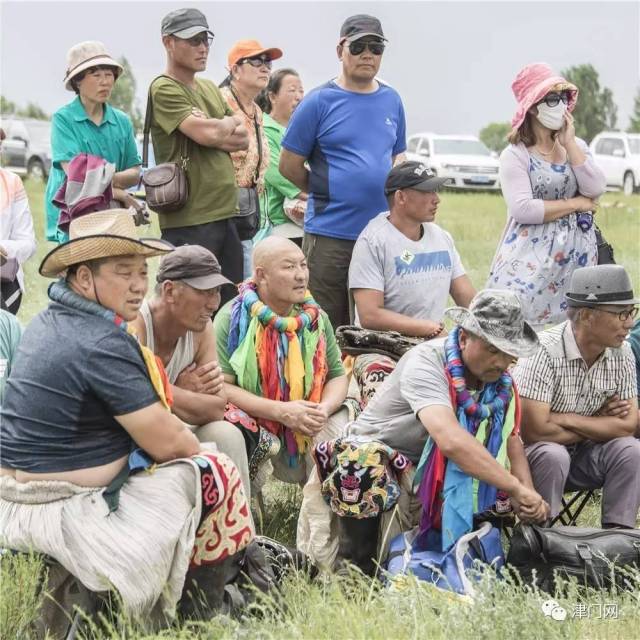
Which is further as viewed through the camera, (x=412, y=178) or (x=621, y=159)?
(x=621, y=159)

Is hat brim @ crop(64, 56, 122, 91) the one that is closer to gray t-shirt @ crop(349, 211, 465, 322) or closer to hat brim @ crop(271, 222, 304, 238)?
gray t-shirt @ crop(349, 211, 465, 322)

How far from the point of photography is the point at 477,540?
4547 mm

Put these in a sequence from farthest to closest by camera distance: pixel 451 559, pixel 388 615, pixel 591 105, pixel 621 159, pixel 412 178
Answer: pixel 591 105 → pixel 621 159 → pixel 412 178 → pixel 451 559 → pixel 388 615

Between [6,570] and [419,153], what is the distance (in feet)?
84.9

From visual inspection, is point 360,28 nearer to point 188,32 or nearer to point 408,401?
point 188,32

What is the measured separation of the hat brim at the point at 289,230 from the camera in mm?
7480

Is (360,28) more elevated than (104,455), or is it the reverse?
(360,28)

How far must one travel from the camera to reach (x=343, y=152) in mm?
6203

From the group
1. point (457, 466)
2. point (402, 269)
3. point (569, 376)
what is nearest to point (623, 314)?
point (569, 376)

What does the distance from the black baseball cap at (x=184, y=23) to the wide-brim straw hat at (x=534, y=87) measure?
168 cm

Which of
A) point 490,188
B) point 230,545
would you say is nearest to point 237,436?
point 230,545

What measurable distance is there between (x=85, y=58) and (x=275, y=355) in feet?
6.73

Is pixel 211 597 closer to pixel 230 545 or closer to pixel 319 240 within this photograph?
pixel 230 545

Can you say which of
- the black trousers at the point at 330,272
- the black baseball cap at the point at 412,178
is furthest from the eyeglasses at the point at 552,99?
the black trousers at the point at 330,272
